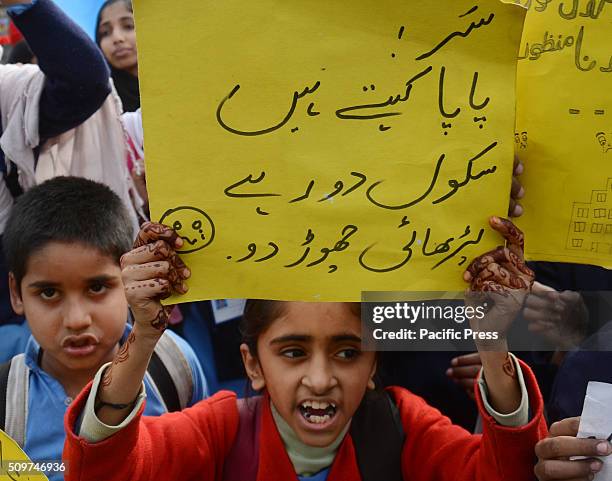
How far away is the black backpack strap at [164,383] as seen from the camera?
83.0 inches

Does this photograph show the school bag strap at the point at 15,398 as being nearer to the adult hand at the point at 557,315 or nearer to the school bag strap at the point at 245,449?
the school bag strap at the point at 245,449

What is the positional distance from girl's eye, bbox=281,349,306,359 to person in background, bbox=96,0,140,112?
1.44 metres

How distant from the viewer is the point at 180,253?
5.00ft

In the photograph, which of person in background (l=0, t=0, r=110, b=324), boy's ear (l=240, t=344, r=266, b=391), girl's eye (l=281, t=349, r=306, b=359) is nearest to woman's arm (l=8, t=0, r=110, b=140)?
person in background (l=0, t=0, r=110, b=324)

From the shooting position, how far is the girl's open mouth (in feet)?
5.81

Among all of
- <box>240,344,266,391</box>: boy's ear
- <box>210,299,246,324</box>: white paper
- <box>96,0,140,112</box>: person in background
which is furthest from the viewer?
<box>96,0,140,112</box>: person in background

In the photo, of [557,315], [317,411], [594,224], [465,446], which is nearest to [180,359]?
[317,411]

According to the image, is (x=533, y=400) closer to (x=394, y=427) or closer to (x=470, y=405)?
(x=394, y=427)

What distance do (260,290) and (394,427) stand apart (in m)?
0.57

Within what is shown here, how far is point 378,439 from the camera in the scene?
1.88 metres

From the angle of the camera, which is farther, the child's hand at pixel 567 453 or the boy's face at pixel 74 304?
the boy's face at pixel 74 304

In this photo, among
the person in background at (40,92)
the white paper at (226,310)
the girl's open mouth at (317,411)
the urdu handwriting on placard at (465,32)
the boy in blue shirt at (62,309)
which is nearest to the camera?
the urdu handwriting on placard at (465,32)

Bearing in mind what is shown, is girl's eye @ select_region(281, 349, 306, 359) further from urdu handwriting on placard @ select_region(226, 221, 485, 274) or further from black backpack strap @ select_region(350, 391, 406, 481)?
urdu handwriting on placard @ select_region(226, 221, 485, 274)

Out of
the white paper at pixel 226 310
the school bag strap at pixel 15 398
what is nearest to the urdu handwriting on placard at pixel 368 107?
the school bag strap at pixel 15 398
